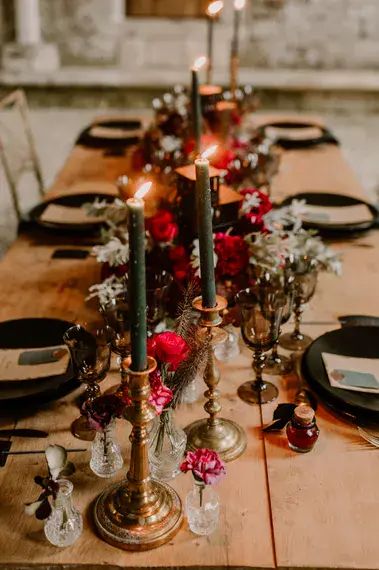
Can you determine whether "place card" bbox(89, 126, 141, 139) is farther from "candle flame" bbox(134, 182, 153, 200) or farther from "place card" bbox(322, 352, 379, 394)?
"candle flame" bbox(134, 182, 153, 200)

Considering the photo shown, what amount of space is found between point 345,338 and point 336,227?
2.26 feet

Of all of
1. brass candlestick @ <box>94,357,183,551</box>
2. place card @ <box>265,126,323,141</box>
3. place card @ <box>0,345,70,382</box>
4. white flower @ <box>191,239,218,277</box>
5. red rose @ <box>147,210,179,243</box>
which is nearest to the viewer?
brass candlestick @ <box>94,357,183,551</box>

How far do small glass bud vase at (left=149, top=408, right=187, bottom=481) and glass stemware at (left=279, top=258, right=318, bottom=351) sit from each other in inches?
18.2

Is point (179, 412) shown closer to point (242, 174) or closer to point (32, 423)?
point (32, 423)

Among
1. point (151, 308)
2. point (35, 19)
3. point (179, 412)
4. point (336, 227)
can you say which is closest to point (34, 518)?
point (179, 412)

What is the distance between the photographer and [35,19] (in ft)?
18.5

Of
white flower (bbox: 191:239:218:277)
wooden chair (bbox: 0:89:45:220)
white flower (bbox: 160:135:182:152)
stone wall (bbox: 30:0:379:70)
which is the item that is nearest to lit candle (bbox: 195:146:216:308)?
white flower (bbox: 191:239:218:277)

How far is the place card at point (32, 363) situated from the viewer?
1.41 metres

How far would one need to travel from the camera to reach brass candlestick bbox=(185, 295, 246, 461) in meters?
1.15

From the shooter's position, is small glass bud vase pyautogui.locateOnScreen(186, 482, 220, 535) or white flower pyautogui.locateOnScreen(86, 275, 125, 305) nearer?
small glass bud vase pyautogui.locateOnScreen(186, 482, 220, 535)

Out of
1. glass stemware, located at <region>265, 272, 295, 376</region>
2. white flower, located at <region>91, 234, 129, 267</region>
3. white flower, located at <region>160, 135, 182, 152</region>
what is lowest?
glass stemware, located at <region>265, 272, 295, 376</region>

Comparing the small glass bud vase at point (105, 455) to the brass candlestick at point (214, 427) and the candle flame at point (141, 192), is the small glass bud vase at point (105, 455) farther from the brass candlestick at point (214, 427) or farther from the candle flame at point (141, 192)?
the candle flame at point (141, 192)

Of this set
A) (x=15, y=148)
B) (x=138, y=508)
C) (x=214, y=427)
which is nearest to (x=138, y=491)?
(x=138, y=508)

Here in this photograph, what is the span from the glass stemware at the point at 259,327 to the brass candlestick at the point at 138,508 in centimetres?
34
